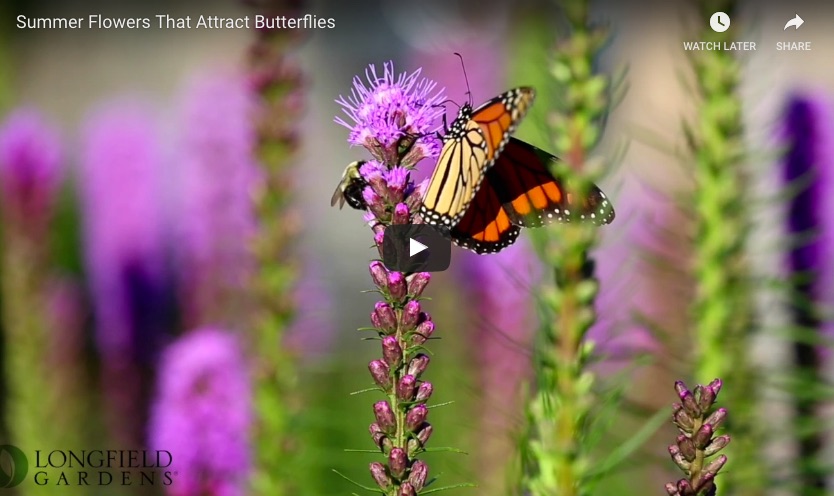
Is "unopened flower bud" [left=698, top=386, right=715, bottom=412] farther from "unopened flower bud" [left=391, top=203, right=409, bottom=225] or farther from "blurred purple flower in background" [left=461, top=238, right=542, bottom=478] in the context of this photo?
"blurred purple flower in background" [left=461, top=238, right=542, bottom=478]

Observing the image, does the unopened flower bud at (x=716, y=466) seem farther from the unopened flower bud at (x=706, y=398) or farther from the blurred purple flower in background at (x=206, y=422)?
the blurred purple flower in background at (x=206, y=422)

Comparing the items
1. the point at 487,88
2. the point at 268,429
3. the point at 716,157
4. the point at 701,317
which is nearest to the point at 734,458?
the point at 701,317

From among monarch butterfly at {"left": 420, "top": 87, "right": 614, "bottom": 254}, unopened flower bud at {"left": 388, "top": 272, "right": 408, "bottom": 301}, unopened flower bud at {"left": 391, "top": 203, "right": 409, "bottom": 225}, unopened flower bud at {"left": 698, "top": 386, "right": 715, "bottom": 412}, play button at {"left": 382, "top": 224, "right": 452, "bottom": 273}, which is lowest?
unopened flower bud at {"left": 698, "top": 386, "right": 715, "bottom": 412}

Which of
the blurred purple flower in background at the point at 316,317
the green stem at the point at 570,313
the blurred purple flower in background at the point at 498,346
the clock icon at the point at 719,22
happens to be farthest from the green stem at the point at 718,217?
the blurred purple flower in background at the point at 316,317

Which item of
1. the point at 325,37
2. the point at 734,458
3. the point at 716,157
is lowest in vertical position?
the point at 734,458

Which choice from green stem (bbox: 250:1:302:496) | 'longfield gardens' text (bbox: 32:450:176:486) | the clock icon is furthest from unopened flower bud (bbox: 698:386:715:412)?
'longfield gardens' text (bbox: 32:450:176:486)

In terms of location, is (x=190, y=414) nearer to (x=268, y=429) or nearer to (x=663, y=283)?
→ (x=268, y=429)
